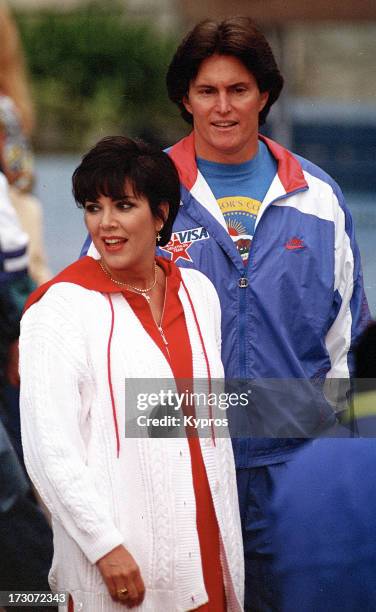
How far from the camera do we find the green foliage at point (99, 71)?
3211 mm

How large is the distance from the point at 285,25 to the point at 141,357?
1077 mm

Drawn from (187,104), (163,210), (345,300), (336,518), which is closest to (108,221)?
(163,210)

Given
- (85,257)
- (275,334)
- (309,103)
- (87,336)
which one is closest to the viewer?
(87,336)

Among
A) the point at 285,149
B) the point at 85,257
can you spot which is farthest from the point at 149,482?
the point at 285,149

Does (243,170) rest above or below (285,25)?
below

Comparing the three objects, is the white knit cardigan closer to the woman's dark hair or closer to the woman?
the woman

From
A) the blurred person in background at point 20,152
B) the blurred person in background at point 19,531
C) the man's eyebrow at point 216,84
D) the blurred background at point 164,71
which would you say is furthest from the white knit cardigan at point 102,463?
the blurred person in background at point 20,152

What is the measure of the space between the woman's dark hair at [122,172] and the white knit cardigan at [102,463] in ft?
0.69

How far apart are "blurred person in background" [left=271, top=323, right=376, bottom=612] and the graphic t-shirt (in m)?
0.42

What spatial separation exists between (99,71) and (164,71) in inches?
16.0

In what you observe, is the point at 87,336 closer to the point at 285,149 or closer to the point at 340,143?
the point at 285,149

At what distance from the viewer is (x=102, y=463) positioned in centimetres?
240

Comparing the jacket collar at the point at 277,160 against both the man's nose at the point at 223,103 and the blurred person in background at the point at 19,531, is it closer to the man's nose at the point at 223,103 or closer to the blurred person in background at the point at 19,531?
the man's nose at the point at 223,103

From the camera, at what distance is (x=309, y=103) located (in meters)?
3.18
